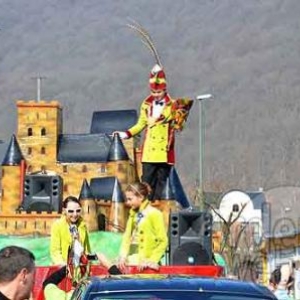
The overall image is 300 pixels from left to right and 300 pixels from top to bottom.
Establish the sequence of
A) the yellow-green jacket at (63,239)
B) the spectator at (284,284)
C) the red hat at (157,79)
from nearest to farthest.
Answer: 1. the yellow-green jacket at (63,239)
2. the spectator at (284,284)
3. the red hat at (157,79)

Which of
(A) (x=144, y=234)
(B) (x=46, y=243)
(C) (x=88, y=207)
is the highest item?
(C) (x=88, y=207)

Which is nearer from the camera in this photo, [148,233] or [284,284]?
[148,233]

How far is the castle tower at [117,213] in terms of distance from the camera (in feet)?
104

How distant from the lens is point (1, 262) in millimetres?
6230

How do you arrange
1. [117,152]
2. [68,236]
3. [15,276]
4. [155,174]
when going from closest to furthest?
[15,276]
[68,236]
[155,174]
[117,152]

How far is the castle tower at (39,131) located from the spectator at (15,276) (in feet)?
92.3

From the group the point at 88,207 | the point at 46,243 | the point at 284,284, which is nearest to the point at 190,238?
the point at 46,243

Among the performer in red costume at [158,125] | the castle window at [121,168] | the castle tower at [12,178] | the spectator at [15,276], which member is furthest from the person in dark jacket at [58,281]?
the castle window at [121,168]

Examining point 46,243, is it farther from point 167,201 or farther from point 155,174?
point 167,201

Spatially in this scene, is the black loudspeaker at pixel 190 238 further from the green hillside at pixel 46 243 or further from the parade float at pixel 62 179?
the parade float at pixel 62 179

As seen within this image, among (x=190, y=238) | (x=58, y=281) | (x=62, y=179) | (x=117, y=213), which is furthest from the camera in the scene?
(x=117, y=213)

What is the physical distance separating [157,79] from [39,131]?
27.1 feet

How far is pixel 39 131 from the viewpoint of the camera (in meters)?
34.3

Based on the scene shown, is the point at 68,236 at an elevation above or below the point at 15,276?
above
